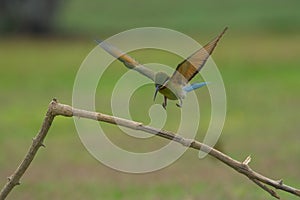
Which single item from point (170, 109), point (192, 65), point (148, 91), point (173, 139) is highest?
point (148, 91)

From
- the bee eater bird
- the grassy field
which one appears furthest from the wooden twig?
the grassy field

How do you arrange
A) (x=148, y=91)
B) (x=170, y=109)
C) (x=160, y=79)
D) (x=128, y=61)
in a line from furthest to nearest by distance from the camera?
Result: 1. (x=148, y=91)
2. (x=170, y=109)
3. (x=128, y=61)
4. (x=160, y=79)

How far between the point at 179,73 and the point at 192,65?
2.7 inches

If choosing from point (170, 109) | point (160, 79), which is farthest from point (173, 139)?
point (170, 109)

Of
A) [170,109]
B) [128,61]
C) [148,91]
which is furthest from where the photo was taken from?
[148,91]

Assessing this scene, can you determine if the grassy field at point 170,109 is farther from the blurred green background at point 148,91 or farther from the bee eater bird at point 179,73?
the bee eater bird at point 179,73

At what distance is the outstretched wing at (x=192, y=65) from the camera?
427 cm

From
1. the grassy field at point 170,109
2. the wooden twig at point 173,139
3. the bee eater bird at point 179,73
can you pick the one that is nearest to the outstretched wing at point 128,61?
the bee eater bird at point 179,73

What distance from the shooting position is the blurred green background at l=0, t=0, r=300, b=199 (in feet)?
27.6

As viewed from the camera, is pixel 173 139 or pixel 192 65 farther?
pixel 173 139

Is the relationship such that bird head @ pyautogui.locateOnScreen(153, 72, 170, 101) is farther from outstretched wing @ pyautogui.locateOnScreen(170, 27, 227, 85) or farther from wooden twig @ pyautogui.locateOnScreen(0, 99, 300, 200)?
wooden twig @ pyautogui.locateOnScreen(0, 99, 300, 200)

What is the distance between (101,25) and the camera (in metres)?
27.1

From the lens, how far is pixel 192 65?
14.0ft

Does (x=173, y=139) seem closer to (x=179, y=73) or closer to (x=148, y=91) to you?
(x=179, y=73)
